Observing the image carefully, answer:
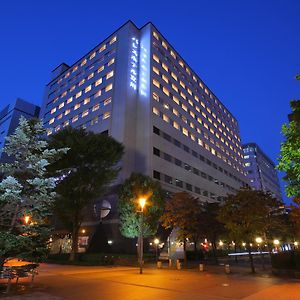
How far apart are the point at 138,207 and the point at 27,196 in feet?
75.2

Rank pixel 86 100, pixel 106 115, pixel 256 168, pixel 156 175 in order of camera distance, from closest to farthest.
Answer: pixel 156 175 → pixel 106 115 → pixel 86 100 → pixel 256 168

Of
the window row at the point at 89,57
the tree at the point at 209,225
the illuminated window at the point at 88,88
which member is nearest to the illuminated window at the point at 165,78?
the window row at the point at 89,57

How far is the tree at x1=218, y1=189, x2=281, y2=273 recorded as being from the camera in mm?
24219

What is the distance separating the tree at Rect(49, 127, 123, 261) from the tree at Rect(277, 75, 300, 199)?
74.2 feet

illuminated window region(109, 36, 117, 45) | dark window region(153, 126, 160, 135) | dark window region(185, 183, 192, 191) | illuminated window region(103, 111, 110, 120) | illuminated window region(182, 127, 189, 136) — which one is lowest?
dark window region(185, 183, 192, 191)

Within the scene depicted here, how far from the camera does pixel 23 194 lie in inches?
550

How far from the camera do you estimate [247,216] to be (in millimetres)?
24312

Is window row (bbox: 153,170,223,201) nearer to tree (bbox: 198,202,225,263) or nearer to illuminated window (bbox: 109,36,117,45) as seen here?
tree (bbox: 198,202,225,263)

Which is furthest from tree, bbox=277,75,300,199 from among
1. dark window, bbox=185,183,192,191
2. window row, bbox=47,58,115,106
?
window row, bbox=47,58,115,106

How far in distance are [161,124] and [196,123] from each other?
756 inches

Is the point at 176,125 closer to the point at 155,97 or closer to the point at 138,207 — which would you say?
the point at 155,97

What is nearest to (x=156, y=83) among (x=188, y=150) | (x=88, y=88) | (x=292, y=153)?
(x=88, y=88)

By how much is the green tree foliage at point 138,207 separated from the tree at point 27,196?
22044mm

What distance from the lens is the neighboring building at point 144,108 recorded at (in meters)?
48.6
